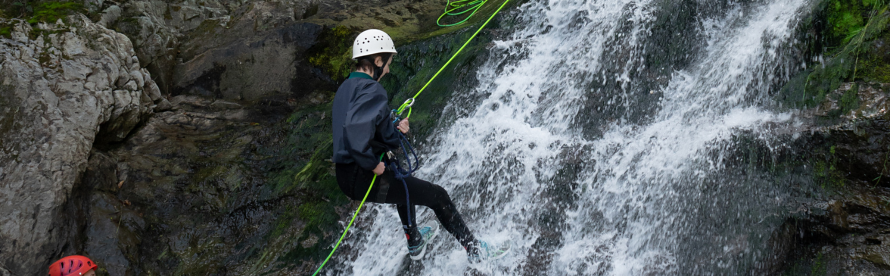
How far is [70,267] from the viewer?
3.60 metres

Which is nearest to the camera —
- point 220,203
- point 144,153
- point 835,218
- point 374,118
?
point 374,118

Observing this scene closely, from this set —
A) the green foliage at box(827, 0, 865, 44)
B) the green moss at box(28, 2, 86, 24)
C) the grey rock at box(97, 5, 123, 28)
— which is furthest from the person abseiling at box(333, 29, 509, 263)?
the grey rock at box(97, 5, 123, 28)

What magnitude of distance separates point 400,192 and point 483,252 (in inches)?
43.5

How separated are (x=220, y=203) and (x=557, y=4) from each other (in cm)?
534

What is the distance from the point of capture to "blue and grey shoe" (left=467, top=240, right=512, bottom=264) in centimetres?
443

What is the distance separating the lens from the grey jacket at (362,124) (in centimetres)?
329

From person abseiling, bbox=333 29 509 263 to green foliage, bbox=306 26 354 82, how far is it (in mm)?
4600

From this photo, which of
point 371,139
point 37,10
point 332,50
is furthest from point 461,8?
point 37,10

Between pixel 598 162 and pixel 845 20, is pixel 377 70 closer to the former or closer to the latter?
pixel 598 162

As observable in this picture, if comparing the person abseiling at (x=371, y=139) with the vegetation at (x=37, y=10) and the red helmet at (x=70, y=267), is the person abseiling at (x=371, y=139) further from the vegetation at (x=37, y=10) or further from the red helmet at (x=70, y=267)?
the vegetation at (x=37, y=10)

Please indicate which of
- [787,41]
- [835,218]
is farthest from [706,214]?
[787,41]

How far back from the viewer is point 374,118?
10.9 feet

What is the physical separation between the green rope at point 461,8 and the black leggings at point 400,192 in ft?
13.9

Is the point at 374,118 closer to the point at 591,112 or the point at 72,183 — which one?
the point at 591,112
